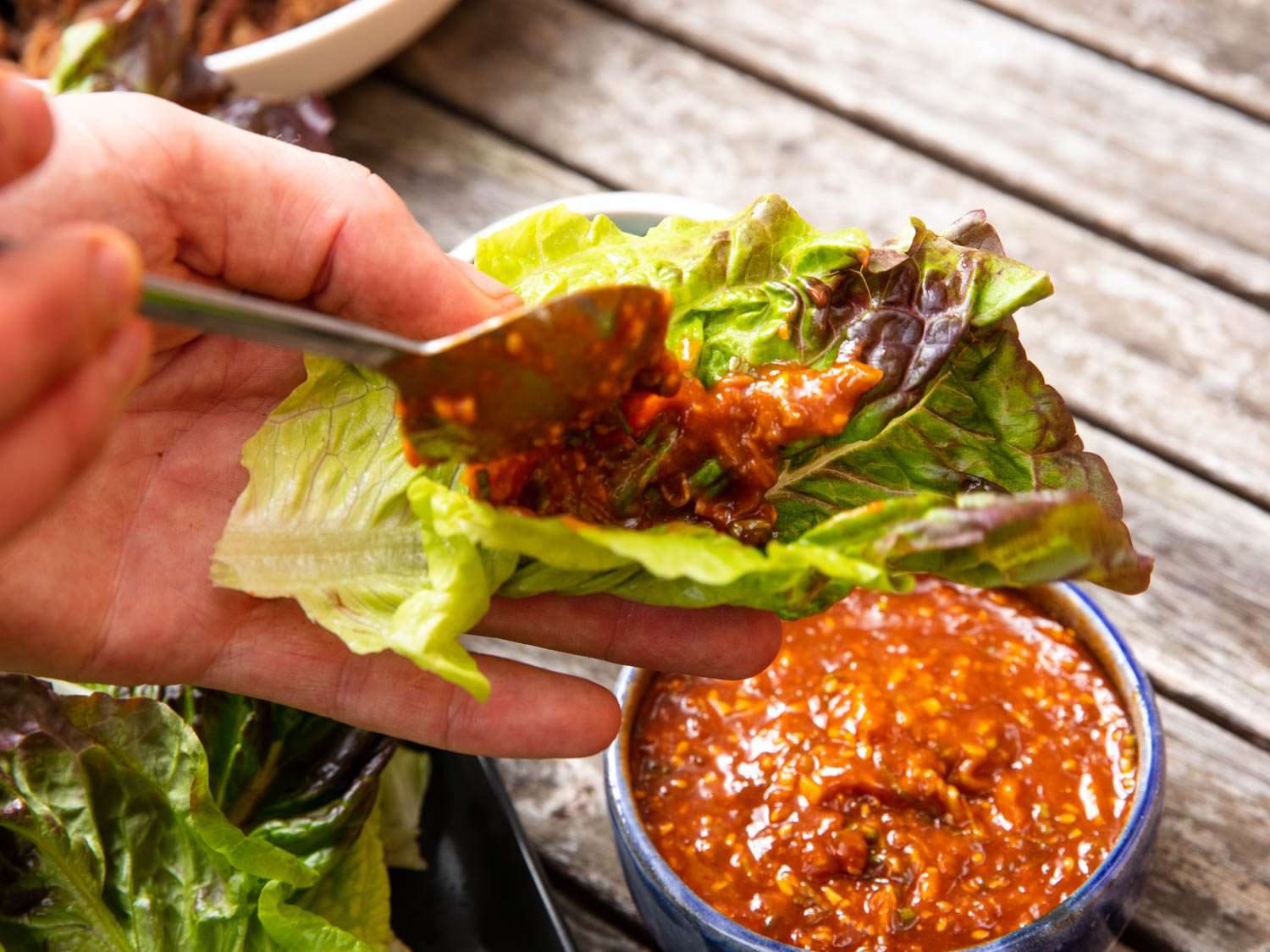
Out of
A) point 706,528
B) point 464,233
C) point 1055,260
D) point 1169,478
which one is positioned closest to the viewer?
point 706,528

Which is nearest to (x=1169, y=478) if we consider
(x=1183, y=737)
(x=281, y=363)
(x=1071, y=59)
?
(x=1183, y=737)

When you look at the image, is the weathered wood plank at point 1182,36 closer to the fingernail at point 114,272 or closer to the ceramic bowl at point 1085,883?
the ceramic bowl at point 1085,883

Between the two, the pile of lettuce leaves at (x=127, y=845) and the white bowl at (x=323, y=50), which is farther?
the white bowl at (x=323, y=50)

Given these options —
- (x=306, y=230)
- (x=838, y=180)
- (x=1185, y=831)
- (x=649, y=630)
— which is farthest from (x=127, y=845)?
(x=838, y=180)

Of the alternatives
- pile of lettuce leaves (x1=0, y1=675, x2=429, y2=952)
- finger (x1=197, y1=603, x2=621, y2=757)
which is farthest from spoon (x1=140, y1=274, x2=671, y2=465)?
pile of lettuce leaves (x1=0, y1=675, x2=429, y2=952)

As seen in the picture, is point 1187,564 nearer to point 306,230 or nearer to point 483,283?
point 483,283

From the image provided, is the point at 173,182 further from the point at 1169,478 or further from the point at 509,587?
the point at 1169,478

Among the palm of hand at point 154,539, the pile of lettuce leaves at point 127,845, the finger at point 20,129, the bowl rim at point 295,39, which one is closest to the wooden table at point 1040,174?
the bowl rim at point 295,39
